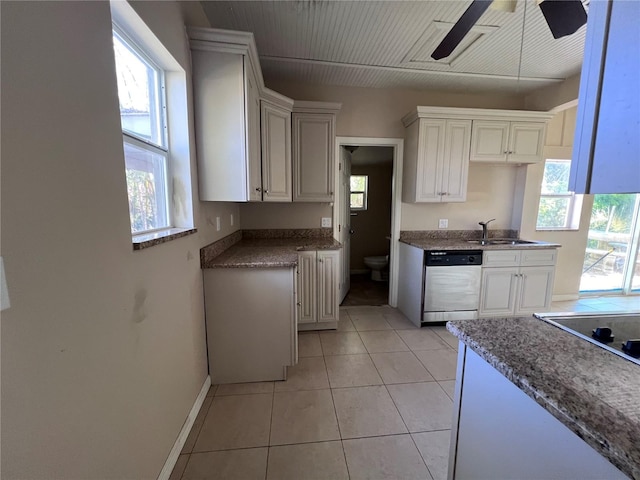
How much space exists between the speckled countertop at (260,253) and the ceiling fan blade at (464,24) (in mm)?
1723

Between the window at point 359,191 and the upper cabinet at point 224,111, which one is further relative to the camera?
the window at point 359,191

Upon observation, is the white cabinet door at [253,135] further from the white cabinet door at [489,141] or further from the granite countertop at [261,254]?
the white cabinet door at [489,141]

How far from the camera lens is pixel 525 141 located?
9.91 ft

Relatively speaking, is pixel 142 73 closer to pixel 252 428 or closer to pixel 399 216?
pixel 252 428

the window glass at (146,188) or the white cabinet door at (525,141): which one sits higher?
the white cabinet door at (525,141)

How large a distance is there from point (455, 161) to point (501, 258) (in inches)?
46.6

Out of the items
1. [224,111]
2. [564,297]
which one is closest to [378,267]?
[564,297]

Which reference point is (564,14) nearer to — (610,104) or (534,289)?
(610,104)

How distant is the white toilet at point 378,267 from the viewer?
4.62 metres

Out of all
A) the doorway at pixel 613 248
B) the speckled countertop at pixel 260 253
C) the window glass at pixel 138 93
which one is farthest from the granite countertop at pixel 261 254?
the doorway at pixel 613 248

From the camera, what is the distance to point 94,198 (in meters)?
0.85

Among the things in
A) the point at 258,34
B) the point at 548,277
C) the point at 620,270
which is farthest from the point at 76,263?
the point at 620,270

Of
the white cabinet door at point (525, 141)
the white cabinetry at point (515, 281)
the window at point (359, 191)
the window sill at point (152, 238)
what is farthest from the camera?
the window at point (359, 191)

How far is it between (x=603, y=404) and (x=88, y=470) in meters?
1.37
